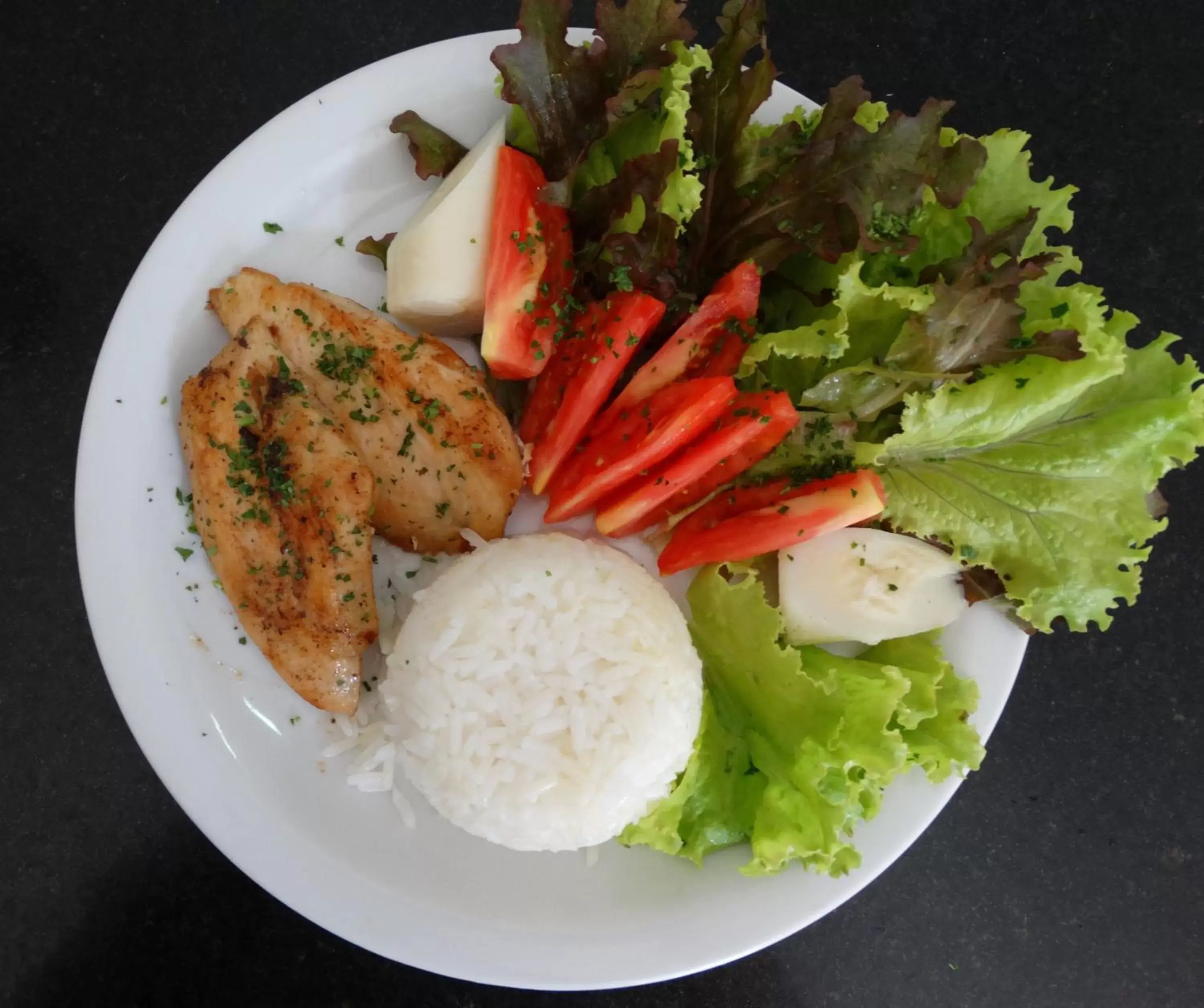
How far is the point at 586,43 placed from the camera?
157 centimetres

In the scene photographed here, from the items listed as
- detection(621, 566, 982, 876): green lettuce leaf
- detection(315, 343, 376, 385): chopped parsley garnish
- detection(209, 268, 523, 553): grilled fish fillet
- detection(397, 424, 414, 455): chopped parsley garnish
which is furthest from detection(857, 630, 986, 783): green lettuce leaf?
detection(315, 343, 376, 385): chopped parsley garnish

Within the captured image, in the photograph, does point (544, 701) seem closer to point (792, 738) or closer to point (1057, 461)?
point (792, 738)

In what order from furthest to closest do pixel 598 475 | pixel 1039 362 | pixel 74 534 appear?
1. pixel 74 534
2. pixel 598 475
3. pixel 1039 362

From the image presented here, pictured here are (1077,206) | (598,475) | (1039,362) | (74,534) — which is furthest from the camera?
(1077,206)

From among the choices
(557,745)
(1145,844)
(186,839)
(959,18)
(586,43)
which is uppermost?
(586,43)

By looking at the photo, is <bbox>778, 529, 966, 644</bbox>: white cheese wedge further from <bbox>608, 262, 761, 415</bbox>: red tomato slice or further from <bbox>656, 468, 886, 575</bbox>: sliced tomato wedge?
<bbox>608, 262, 761, 415</bbox>: red tomato slice

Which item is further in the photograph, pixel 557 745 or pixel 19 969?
pixel 19 969

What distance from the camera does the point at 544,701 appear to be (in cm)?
158

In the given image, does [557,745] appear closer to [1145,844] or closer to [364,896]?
[364,896]

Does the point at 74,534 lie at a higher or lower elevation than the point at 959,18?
lower

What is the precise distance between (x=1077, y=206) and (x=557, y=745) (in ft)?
5.91

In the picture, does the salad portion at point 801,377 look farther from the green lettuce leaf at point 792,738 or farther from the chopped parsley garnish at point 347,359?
the chopped parsley garnish at point 347,359

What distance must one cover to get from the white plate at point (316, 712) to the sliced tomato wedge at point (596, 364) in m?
0.54

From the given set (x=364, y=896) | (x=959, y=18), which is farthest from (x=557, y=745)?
(x=959, y=18)
